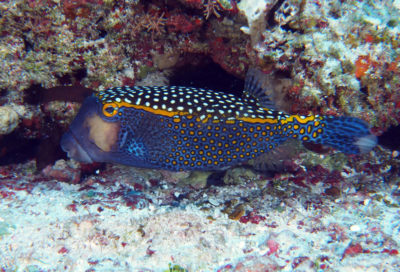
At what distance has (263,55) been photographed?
386 cm

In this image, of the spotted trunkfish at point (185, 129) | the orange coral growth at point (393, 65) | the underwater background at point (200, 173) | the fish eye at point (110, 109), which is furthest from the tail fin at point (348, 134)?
the fish eye at point (110, 109)

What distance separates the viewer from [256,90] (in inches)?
157

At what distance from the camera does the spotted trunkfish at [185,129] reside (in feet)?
11.7

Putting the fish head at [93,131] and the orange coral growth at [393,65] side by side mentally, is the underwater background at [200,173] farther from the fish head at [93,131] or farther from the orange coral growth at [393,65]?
the fish head at [93,131]

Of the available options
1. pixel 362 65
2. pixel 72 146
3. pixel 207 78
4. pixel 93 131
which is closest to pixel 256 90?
pixel 362 65

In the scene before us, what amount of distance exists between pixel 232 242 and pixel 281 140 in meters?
1.73

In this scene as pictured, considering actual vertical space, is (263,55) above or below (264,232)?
above

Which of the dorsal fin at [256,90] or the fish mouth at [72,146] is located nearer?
the fish mouth at [72,146]

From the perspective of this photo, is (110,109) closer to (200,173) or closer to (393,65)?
(200,173)

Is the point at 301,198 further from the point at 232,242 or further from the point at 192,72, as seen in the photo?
the point at 192,72

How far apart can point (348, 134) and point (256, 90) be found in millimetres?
1470

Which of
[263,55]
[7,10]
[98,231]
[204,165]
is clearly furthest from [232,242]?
[7,10]

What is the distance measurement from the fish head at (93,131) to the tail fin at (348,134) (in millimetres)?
3026

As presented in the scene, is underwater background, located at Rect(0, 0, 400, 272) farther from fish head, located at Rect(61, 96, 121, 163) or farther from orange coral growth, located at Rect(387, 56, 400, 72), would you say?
fish head, located at Rect(61, 96, 121, 163)
